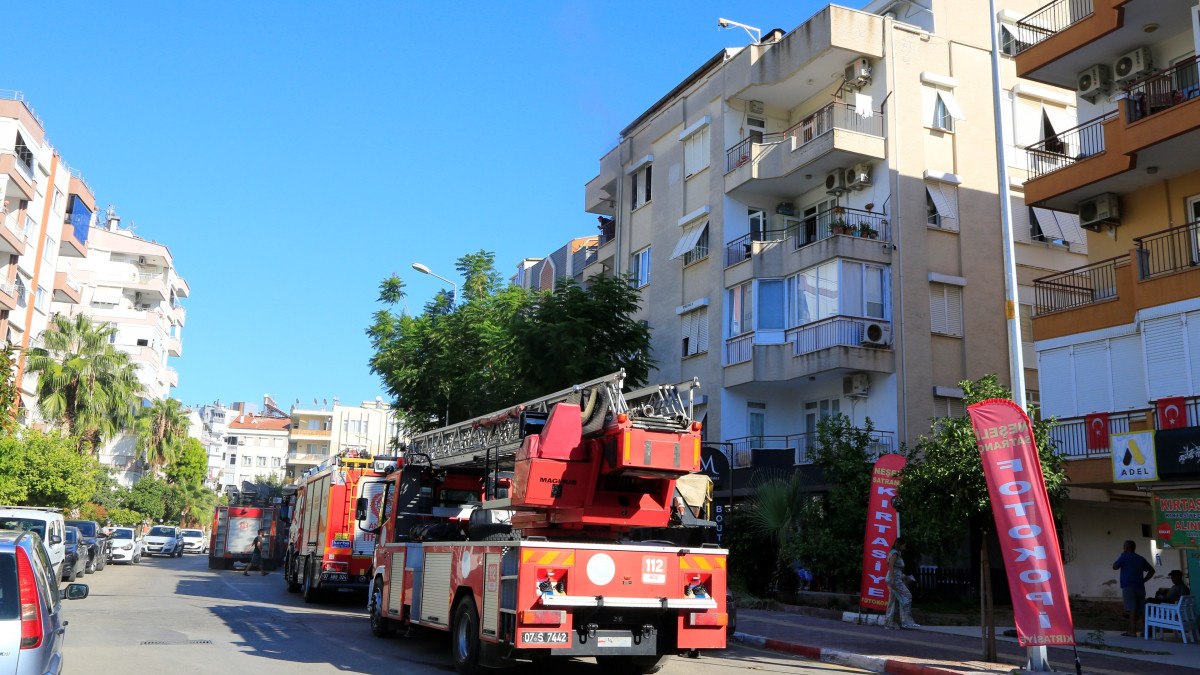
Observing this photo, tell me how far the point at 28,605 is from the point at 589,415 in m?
6.39

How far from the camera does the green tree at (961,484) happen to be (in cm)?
1354

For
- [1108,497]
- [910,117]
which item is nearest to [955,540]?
[1108,497]

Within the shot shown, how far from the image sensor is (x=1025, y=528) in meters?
11.9

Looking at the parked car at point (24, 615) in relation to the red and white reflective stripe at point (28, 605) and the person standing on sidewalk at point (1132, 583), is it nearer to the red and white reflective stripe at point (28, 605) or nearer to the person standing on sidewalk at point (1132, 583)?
the red and white reflective stripe at point (28, 605)

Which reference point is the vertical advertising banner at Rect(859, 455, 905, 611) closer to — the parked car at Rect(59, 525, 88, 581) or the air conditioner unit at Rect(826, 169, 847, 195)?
the air conditioner unit at Rect(826, 169, 847, 195)

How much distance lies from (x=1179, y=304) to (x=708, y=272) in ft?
52.2

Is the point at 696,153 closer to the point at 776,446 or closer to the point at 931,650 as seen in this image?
the point at 776,446

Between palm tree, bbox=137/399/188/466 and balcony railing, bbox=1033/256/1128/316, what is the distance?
5453cm

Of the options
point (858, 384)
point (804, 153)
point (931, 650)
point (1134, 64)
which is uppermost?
point (804, 153)

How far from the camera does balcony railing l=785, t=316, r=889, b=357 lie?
92.2ft

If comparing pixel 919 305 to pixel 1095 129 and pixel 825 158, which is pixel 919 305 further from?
pixel 1095 129

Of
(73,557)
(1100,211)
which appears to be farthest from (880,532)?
(73,557)

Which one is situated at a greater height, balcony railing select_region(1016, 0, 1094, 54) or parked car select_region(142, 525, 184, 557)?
balcony railing select_region(1016, 0, 1094, 54)

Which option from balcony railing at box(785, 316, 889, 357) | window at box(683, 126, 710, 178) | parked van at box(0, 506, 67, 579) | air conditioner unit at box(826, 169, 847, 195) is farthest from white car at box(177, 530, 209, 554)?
air conditioner unit at box(826, 169, 847, 195)
